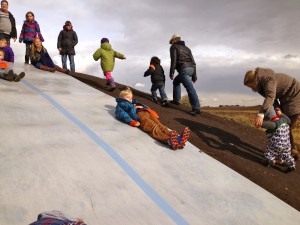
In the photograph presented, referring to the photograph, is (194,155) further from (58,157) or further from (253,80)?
(58,157)

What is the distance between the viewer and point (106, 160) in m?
4.28

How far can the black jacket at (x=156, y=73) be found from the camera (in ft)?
30.4

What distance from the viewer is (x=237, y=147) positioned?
21.8 feet

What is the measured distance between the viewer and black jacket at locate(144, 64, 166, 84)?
927 centimetres

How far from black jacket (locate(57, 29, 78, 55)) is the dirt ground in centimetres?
383

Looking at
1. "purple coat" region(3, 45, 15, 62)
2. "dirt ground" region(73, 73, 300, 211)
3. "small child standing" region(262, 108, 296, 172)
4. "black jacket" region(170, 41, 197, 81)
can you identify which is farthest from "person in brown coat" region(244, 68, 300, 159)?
"purple coat" region(3, 45, 15, 62)

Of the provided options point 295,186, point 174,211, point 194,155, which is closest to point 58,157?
point 174,211

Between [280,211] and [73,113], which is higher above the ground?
[73,113]

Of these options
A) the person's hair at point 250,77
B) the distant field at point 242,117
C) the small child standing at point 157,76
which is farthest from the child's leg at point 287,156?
the small child standing at point 157,76

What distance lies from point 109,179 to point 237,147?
145 inches

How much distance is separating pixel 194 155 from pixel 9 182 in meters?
3.07

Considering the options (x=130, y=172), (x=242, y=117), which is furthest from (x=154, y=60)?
(x=242, y=117)

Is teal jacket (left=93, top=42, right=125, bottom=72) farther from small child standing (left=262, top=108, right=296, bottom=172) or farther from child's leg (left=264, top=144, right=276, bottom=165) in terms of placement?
child's leg (left=264, top=144, right=276, bottom=165)

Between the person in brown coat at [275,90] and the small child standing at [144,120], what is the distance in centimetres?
140
